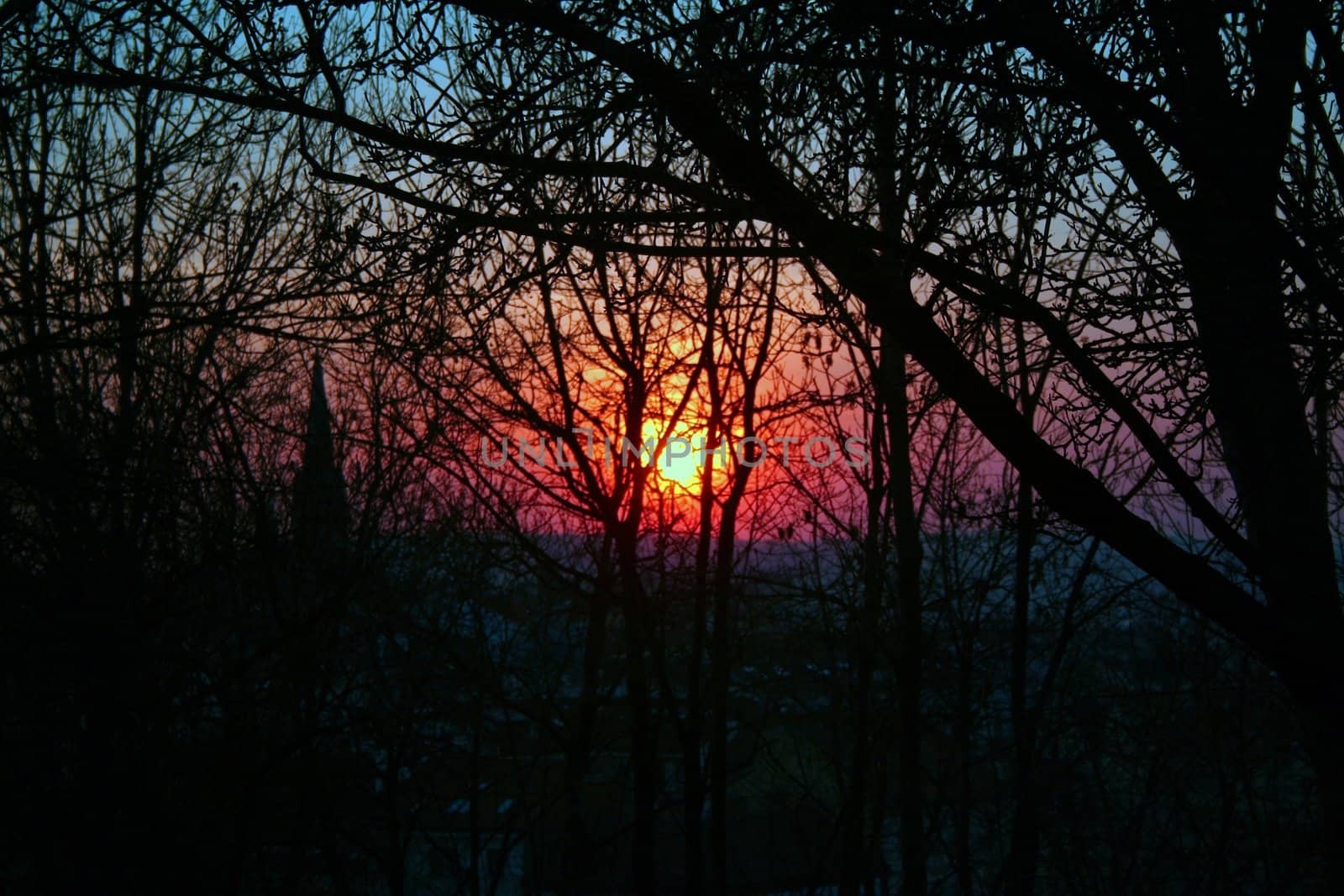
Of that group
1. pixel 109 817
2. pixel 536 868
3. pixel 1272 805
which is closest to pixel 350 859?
pixel 536 868

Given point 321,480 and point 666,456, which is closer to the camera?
point 666,456

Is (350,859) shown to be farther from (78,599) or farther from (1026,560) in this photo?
(1026,560)

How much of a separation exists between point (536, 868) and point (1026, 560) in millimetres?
7839

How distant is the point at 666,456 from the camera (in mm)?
10977

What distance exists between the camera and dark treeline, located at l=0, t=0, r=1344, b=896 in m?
3.71

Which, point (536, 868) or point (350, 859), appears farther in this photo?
point (350, 859)

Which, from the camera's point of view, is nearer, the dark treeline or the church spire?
the dark treeline

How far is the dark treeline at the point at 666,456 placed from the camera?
3.71 metres

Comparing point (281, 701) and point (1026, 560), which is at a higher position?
point (1026, 560)

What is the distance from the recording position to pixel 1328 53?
376cm

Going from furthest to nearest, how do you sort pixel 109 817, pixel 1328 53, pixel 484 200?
pixel 109 817 < pixel 484 200 < pixel 1328 53

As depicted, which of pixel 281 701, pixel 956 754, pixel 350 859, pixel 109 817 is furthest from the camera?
pixel 350 859

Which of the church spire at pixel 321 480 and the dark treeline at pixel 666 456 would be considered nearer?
the dark treeline at pixel 666 456

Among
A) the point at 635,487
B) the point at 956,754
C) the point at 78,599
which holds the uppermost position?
the point at 635,487
